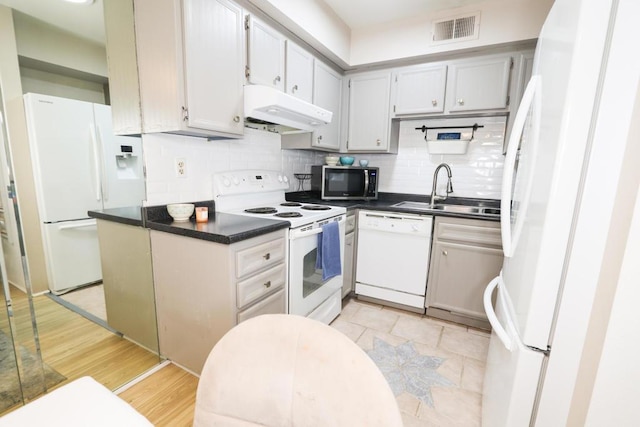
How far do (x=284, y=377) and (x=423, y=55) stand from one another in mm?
2848

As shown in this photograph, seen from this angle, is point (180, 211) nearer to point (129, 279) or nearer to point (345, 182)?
point (129, 279)

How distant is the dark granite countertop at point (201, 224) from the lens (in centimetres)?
139

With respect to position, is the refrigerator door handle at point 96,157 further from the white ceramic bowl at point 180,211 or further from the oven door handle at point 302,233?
the oven door handle at point 302,233

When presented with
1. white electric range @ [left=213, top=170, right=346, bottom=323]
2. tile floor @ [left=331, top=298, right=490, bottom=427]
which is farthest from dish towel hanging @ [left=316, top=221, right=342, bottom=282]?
tile floor @ [left=331, top=298, right=490, bottom=427]

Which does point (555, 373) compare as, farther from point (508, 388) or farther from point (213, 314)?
point (213, 314)

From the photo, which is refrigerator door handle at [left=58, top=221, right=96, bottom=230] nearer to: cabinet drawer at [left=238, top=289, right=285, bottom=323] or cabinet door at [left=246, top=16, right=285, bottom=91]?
cabinet drawer at [left=238, top=289, right=285, bottom=323]

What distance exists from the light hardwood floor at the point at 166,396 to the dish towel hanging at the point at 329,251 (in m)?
1.04

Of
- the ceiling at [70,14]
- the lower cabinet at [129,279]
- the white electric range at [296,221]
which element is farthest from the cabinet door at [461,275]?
the ceiling at [70,14]

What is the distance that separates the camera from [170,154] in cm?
176

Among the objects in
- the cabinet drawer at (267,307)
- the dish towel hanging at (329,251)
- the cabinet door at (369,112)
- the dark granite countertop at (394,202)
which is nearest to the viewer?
the cabinet drawer at (267,307)

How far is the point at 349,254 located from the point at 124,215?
1.78 m

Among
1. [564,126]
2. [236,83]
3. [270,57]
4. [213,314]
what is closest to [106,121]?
[236,83]

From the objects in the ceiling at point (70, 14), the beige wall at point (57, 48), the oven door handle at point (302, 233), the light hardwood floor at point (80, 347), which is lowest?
the light hardwood floor at point (80, 347)

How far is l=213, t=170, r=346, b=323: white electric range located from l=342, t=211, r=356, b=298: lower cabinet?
166 millimetres
